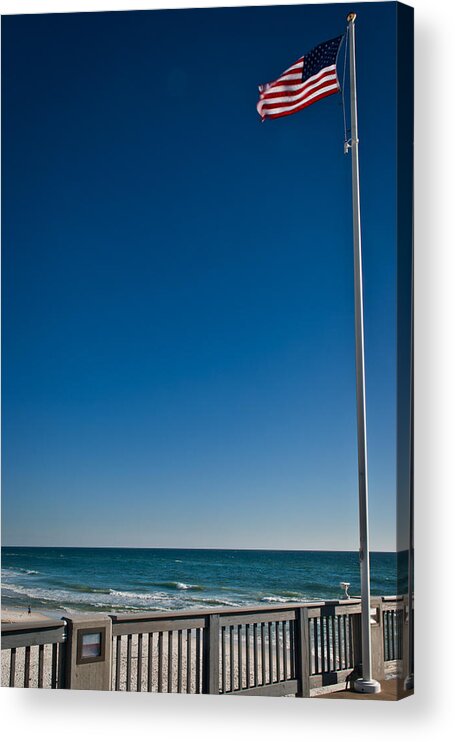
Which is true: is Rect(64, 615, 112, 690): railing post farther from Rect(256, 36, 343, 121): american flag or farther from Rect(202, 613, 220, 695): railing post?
Rect(256, 36, 343, 121): american flag

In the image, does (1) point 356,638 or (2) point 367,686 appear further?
(1) point 356,638

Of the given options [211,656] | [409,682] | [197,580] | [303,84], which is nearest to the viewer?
[409,682]

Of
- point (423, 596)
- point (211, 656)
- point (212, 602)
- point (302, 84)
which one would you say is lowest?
point (212, 602)

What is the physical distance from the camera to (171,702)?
151 inches

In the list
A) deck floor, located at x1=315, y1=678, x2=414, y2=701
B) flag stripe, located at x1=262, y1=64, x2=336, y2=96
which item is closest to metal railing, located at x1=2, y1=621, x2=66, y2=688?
deck floor, located at x1=315, y1=678, x2=414, y2=701

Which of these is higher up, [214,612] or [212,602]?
[214,612]

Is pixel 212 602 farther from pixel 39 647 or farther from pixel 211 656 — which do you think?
pixel 39 647

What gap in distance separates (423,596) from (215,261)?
106 inches

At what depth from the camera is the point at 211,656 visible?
3.86 m

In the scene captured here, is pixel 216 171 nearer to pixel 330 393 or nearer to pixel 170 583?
pixel 330 393

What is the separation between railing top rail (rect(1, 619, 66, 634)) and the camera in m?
3.58

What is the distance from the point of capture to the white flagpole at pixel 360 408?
367 centimetres

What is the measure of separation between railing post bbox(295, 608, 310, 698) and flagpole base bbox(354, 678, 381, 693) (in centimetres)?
32

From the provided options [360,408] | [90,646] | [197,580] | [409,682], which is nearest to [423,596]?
[409,682]
